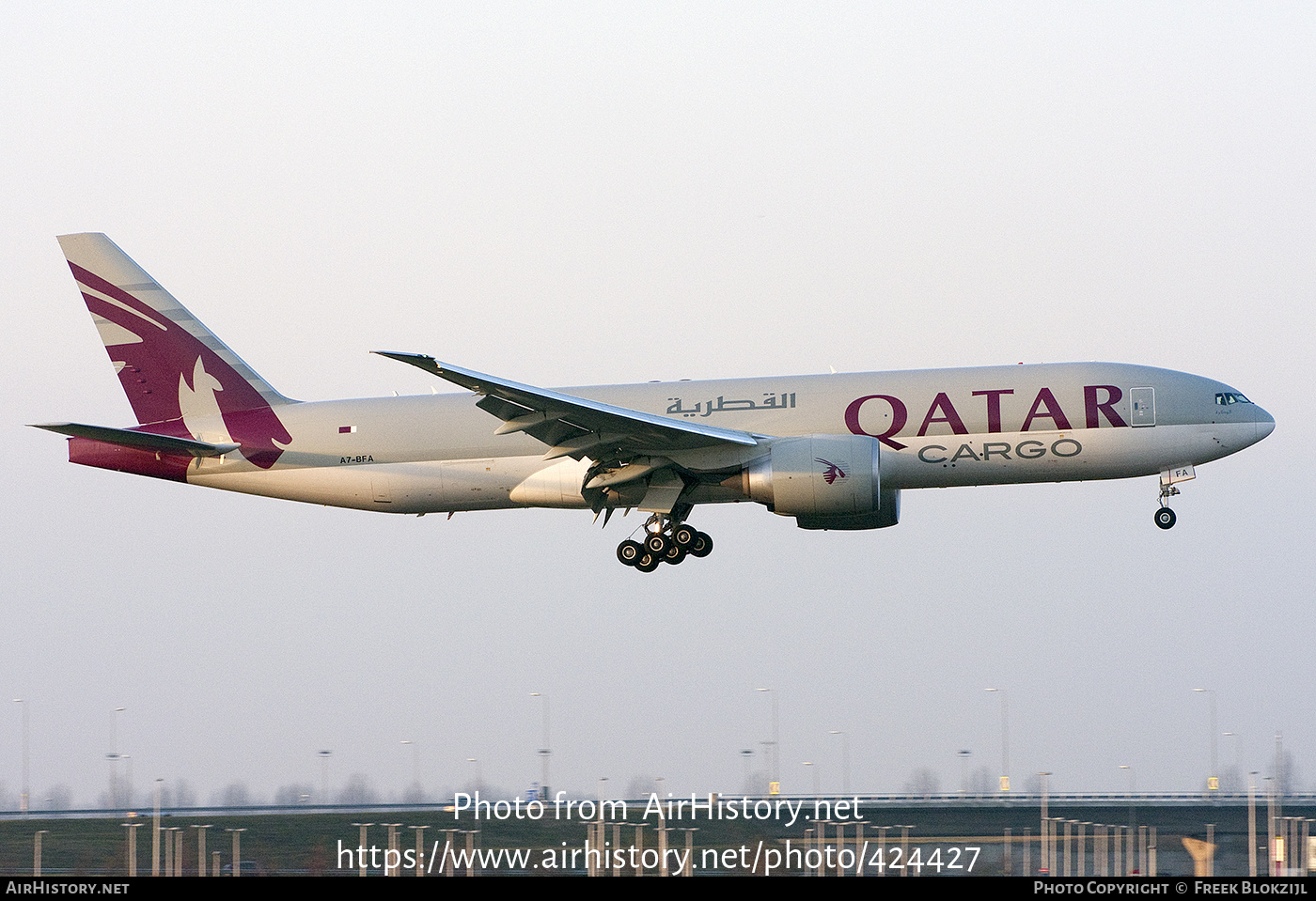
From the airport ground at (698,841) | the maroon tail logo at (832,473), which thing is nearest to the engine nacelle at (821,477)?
the maroon tail logo at (832,473)

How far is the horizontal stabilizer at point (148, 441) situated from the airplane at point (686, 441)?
50 millimetres

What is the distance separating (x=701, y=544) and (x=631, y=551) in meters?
1.84

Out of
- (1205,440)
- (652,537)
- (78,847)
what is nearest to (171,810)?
(78,847)

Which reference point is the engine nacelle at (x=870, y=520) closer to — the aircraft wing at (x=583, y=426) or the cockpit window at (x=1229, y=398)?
the aircraft wing at (x=583, y=426)

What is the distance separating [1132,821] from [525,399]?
76.6ft

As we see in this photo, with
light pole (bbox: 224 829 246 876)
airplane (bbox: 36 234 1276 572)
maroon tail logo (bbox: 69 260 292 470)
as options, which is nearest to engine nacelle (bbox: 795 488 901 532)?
airplane (bbox: 36 234 1276 572)

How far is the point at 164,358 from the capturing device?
40.6m

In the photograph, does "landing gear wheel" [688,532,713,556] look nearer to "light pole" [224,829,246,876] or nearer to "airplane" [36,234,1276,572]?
"airplane" [36,234,1276,572]

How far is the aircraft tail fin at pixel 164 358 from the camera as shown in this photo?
3944cm

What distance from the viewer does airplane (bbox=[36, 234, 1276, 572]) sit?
34312 millimetres

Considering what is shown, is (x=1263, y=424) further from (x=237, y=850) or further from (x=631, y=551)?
(x=237, y=850)

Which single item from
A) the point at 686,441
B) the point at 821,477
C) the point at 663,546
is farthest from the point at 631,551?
the point at 821,477

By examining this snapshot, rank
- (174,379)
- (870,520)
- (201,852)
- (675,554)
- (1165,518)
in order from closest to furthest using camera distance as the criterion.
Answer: (201,852), (1165,518), (675,554), (870,520), (174,379)

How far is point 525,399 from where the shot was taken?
107 ft
